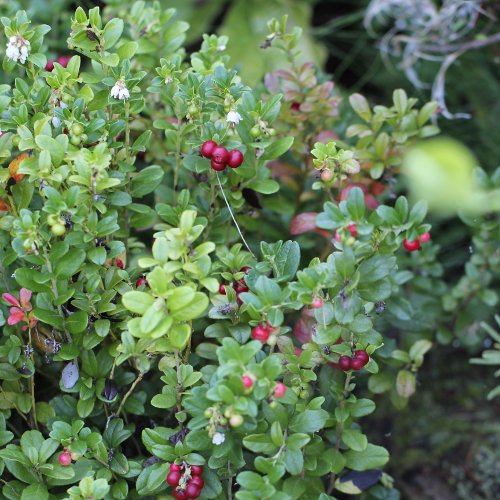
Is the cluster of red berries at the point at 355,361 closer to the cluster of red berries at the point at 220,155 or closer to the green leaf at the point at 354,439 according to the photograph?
the green leaf at the point at 354,439

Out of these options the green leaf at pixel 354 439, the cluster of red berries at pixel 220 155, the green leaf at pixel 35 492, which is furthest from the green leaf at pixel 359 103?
the green leaf at pixel 35 492

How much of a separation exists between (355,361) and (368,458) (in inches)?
9.4

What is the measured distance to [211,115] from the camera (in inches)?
57.9

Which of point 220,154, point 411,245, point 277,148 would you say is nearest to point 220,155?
point 220,154

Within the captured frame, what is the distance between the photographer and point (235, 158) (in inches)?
54.2

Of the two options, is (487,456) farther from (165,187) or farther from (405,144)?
(165,187)

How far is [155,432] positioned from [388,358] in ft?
2.05

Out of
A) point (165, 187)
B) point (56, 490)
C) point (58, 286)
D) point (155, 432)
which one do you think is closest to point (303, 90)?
point (165, 187)

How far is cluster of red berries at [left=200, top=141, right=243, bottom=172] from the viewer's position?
1.36 metres

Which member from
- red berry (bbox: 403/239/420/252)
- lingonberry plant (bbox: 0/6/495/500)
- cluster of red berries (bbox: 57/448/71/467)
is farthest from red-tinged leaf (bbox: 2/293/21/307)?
red berry (bbox: 403/239/420/252)

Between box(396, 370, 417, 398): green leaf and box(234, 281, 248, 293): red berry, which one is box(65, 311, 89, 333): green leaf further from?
box(396, 370, 417, 398): green leaf

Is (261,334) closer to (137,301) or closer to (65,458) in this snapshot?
(137,301)

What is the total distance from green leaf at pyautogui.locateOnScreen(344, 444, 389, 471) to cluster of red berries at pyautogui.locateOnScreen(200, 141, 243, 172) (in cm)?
63

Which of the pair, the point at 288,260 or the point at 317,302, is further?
the point at 288,260
